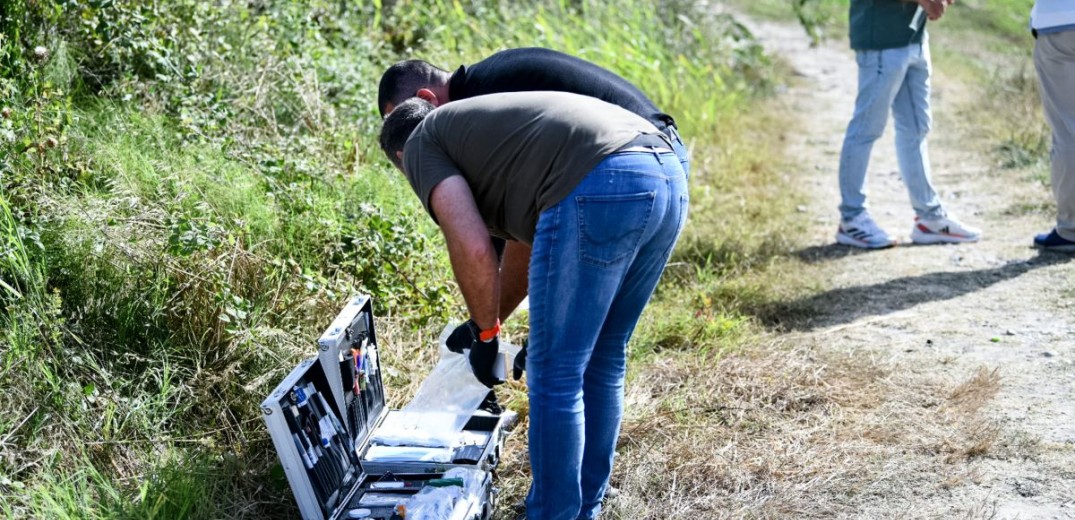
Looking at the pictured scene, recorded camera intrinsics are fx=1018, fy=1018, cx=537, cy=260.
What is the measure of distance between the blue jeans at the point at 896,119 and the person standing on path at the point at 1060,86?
1.92ft

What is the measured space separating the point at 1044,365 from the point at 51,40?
4.41 metres

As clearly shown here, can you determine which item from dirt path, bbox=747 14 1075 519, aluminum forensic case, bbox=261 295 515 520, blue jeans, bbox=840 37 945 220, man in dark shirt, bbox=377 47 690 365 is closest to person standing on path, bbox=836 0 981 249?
blue jeans, bbox=840 37 945 220

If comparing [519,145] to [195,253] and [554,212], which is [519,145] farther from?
[195,253]

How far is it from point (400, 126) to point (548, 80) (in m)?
0.53

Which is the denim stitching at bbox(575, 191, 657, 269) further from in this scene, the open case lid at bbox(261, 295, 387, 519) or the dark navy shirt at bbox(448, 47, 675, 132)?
the open case lid at bbox(261, 295, 387, 519)

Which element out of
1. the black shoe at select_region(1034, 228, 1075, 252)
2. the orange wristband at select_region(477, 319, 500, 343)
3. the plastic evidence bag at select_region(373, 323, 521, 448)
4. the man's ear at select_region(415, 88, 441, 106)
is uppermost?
the man's ear at select_region(415, 88, 441, 106)

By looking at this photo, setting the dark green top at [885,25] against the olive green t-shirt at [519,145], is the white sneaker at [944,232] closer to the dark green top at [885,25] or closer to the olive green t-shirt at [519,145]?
the dark green top at [885,25]

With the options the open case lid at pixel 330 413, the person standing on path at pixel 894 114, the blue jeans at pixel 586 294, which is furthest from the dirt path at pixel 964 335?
the open case lid at pixel 330 413

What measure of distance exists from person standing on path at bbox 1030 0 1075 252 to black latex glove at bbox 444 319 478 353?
3.45 m

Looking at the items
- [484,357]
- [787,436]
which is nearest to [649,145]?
[484,357]

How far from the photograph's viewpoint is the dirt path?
3.26 metres

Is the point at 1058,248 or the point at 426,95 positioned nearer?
the point at 426,95

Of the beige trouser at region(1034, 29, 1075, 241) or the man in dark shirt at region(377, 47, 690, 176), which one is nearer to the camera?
the man in dark shirt at region(377, 47, 690, 176)

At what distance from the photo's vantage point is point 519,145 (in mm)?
2666
